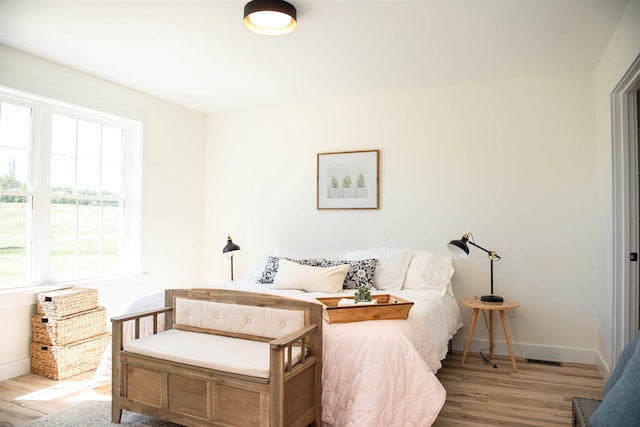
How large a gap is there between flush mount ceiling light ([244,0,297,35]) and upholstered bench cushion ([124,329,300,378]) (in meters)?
1.99

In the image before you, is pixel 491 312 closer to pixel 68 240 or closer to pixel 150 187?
pixel 150 187

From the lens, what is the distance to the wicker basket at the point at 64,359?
3338mm

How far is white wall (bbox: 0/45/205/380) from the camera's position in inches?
133

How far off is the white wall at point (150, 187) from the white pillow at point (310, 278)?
1.65 m

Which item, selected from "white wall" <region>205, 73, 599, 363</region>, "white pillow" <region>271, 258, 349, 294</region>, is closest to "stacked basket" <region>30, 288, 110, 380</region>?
"white pillow" <region>271, 258, 349, 294</region>

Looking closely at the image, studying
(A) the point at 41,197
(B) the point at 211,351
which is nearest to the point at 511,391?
(B) the point at 211,351

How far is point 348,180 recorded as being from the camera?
15.0ft

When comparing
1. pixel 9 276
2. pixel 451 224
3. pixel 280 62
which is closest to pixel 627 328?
pixel 451 224

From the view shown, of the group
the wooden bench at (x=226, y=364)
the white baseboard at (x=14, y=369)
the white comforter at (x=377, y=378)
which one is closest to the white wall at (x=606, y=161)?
the white comforter at (x=377, y=378)

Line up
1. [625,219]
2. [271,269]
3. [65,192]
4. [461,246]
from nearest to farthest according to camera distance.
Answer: [625,219], [461,246], [65,192], [271,269]

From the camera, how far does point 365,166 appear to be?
4.51 m

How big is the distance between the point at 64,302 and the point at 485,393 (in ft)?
10.8

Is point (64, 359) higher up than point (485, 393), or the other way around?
point (64, 359)

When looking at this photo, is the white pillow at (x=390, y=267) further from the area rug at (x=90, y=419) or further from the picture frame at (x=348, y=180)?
the area rug at (x=90, y=419)
